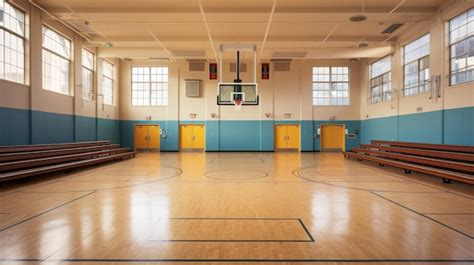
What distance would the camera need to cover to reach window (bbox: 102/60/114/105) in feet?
48.6

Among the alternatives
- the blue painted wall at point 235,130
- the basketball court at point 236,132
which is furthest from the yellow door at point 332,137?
the blue painted wall at point 235,130

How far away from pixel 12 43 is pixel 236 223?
30.3ft

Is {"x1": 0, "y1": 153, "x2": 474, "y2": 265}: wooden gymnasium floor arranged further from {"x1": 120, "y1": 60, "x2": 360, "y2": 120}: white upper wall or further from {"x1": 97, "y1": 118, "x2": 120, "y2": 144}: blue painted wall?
{"x1": 120, "y1": 60, "x2": 360, "y2": 120}: white upper wall

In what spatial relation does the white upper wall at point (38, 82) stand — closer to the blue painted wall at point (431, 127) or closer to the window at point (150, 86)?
the window at point (150, 86)

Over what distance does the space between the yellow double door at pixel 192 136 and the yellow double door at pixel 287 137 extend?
14.4 ft

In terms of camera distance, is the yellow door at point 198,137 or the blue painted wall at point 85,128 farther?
the yellow door at point 198,137

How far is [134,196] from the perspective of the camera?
5.25m

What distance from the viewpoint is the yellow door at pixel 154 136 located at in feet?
54.7

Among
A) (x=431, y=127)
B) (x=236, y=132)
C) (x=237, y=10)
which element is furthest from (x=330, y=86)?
(x=237, y=10)

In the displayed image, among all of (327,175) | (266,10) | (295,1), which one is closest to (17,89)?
(266,10)

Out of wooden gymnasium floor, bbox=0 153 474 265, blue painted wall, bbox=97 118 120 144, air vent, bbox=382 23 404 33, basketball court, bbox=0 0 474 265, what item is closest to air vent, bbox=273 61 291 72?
basketball court, bbox=0 0 474 265

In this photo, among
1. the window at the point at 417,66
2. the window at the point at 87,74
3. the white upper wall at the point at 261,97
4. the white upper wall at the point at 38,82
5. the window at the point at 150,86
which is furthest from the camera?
the window at the point at 150,86

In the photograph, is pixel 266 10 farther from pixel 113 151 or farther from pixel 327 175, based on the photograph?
pixel 113 151

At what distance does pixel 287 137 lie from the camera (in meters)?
16.8
